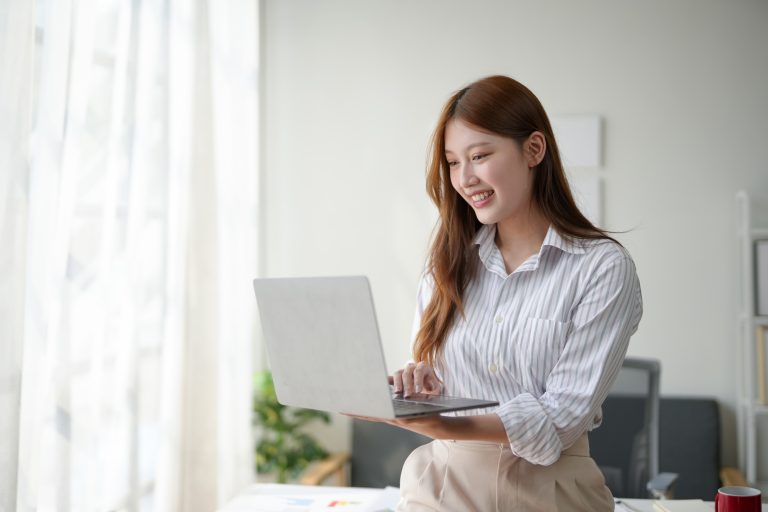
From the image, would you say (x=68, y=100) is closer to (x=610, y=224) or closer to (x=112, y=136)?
(x=112, y=136)

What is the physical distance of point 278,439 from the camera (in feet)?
11.2

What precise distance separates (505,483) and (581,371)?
0.24m

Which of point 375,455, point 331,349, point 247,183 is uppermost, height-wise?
point 247,183

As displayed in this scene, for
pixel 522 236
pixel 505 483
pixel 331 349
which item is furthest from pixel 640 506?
pixel 331 349

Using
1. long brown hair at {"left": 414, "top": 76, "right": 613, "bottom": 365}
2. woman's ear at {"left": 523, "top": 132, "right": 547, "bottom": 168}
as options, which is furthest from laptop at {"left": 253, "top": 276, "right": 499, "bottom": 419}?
woman's ear at {"left": 523, "top": 132, "right": 547, "bottom": 168}

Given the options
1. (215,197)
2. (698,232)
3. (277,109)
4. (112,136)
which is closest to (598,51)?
(698,232)

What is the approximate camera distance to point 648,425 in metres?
2.67

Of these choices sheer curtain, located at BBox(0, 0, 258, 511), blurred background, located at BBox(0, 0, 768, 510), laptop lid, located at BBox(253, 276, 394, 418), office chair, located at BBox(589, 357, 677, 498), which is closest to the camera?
laptop lid, located at BBox(253, 276, 394, 418)

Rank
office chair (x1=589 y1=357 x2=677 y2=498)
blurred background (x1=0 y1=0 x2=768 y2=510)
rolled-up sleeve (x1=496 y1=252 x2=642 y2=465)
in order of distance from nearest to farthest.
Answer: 1. rolled-up sleeve (x1=496 y1=252 x2=642 y2=465)
2. blurred background (x1=0 y1=0 x2=768 y2=510)
3. office chair (x1=589 y1=357 x2=677 y2=498)

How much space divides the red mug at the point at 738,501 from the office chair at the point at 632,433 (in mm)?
1215

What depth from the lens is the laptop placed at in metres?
1.15

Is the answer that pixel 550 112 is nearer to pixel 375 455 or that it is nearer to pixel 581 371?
pixel 375 455

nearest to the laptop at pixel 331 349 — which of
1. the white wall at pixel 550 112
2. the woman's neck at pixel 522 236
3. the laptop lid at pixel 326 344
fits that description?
the laptop lid at pixel 326 344

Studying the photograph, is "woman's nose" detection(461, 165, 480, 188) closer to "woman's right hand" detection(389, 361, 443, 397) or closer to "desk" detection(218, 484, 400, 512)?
"woman's right hand" detection(389, 361, 443, 397)
